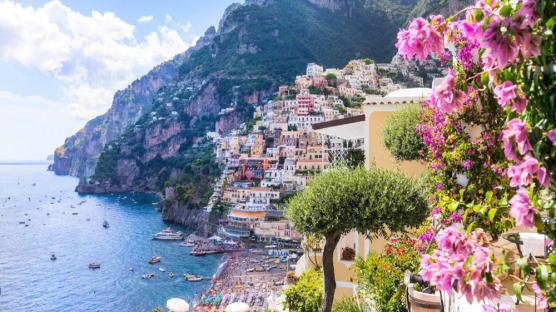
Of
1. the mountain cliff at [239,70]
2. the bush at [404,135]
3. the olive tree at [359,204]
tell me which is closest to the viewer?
the olive tree at [359,204]

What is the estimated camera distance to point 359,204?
20.9 ft

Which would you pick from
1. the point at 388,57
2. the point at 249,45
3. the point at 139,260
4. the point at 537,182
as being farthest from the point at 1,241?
the point at 388,57

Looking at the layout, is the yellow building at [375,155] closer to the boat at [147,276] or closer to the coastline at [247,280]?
the coastline at [247,280]

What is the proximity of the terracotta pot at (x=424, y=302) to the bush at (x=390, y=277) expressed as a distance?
1.34m

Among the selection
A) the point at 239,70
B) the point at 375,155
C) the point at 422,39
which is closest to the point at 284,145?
the point at 239,70

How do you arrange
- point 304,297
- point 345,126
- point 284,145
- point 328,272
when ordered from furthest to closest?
point 284,145 → point 345,126 → point 304,297 → point 328,272

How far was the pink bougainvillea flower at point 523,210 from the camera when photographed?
47.3 inches

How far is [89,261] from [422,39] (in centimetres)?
4883

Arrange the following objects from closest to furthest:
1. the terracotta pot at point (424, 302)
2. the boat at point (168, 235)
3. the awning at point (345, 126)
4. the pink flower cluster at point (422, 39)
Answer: the pink flower cluster at point (422, 39), the terracotta pot at point (424, 302), the awning at point (345, 126), the boat at point (168, 235)

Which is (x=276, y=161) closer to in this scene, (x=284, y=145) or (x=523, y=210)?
(x=284, y=145)

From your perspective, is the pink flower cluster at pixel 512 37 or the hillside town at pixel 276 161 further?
the hillside town at pixel 276 161

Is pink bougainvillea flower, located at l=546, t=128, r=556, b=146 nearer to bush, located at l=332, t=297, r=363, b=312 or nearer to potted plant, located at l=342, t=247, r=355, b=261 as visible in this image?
bush, located at l=332, t=297, r=363, b=312

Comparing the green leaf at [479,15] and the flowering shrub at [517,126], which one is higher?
the green leaf at [479,15]

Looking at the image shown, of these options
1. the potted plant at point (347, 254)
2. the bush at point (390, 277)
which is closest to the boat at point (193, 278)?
the potted plant at point (347, 254)
